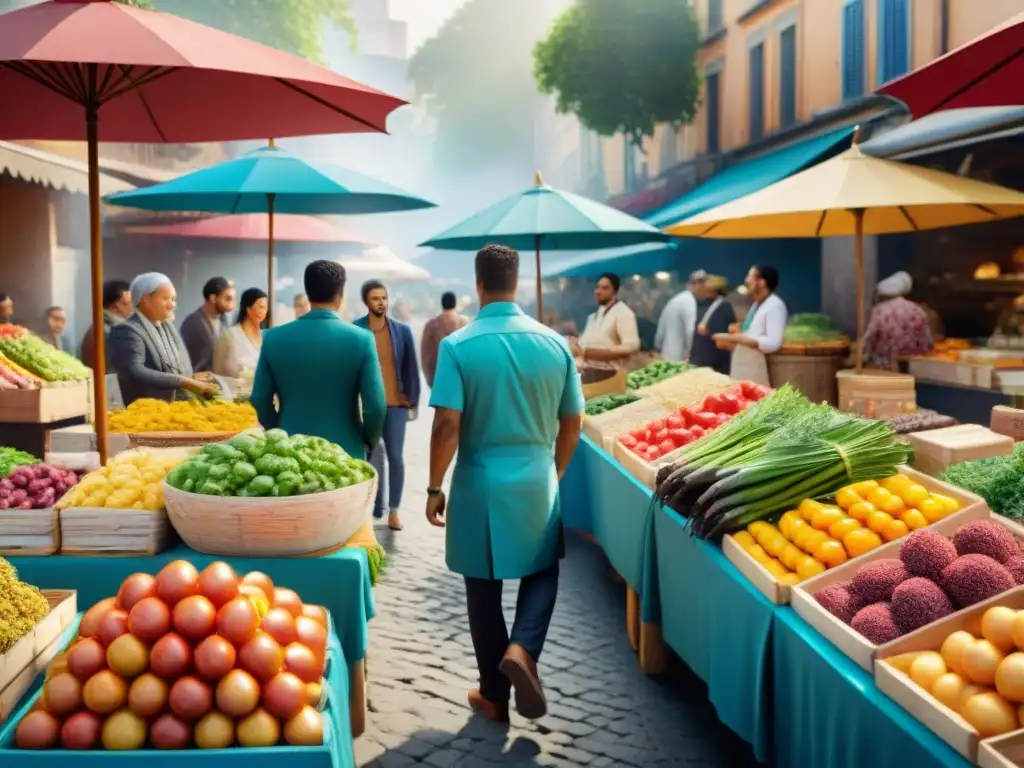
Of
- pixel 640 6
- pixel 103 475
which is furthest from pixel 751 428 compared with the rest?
pixel 640 6

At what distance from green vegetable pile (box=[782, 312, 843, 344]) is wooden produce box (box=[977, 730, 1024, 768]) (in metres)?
8.80

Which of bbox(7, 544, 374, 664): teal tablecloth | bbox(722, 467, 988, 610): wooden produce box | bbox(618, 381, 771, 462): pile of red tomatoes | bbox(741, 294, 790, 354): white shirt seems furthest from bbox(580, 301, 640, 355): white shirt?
bbox(7, 544, 374, 664): teal tablecloth

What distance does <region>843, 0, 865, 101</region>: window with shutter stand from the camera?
594 inches

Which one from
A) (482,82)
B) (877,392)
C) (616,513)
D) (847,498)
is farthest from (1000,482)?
(482,82)

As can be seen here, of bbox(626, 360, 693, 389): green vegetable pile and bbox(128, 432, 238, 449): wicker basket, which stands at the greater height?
bbox(626, 360, 693, 389): green vegetable pile

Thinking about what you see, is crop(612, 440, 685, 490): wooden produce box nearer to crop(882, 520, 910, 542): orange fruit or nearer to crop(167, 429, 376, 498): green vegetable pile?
crop(882, 520, 910, 542): orange fruit

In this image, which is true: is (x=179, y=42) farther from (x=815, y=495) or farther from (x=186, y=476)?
(x=815, y=495)

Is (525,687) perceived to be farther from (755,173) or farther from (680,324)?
(755,173)

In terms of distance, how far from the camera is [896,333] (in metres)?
11.1

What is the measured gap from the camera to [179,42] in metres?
3.77

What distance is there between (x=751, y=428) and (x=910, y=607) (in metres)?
1.98

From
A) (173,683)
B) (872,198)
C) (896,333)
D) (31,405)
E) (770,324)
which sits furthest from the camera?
(896,333)

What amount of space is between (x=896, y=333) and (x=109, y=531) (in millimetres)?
9427

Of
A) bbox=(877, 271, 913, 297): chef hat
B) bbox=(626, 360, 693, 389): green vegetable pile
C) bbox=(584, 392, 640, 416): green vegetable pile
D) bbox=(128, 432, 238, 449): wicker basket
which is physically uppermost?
bbox=(877, 271, 913, 297): chef hat
